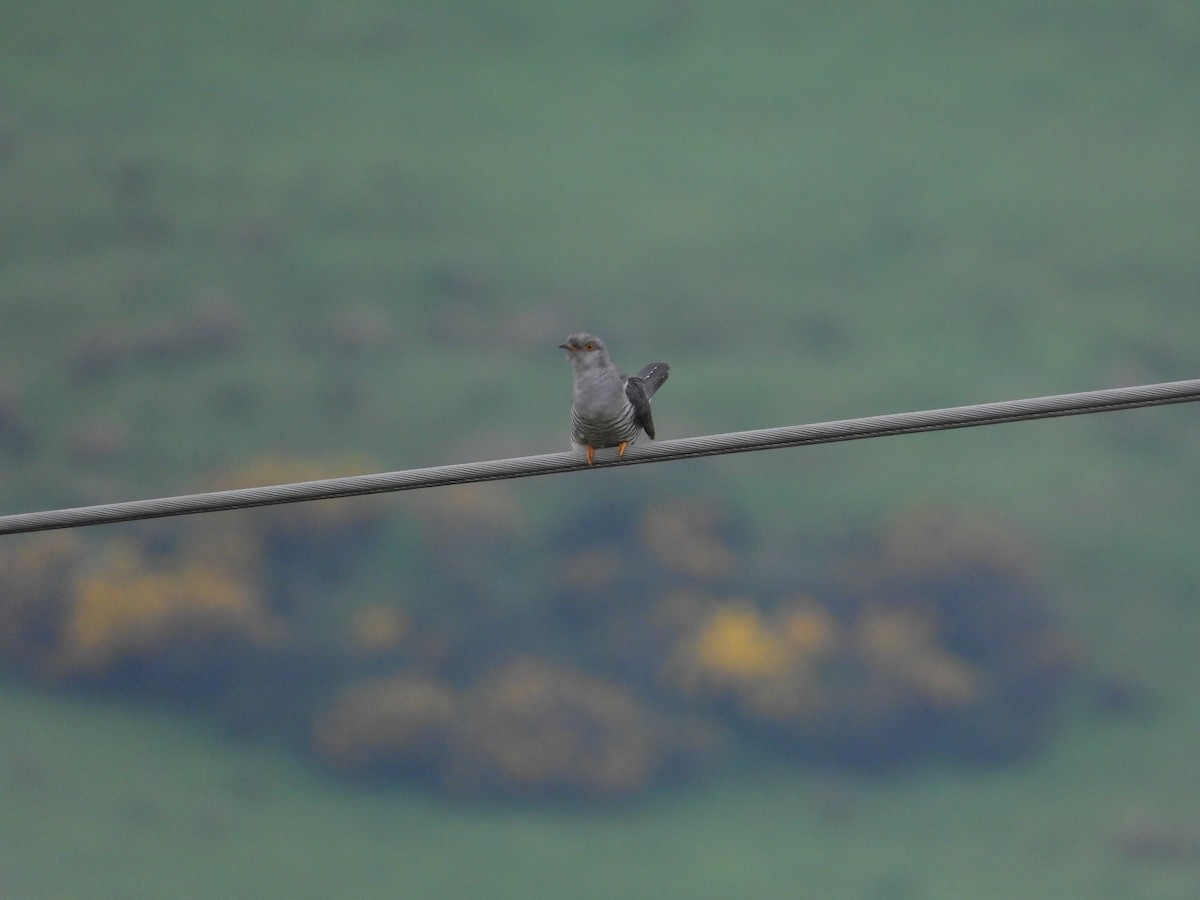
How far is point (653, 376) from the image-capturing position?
1385cm

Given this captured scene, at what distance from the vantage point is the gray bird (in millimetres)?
12352

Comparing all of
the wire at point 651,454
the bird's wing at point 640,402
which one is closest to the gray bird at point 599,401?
the bird's wing at point 640,402

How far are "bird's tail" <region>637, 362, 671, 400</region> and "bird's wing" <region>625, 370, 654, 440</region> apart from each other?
13 cm

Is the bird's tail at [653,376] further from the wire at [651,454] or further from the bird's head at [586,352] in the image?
the wire at [651,454]

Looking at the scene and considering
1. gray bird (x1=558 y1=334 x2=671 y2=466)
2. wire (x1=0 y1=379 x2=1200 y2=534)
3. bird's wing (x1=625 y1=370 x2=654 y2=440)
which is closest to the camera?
wire (x1=0 y1=379 x2=1200 y2=534)

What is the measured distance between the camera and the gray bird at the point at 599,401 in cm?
1235

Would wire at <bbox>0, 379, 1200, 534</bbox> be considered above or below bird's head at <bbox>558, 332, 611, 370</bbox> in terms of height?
below

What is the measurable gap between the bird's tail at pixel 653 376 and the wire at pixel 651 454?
322cm

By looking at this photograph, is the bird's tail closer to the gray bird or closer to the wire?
the gray bird

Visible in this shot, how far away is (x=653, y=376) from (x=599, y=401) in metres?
1.58

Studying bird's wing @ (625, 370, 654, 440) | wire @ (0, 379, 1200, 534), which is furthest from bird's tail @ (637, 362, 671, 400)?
wire @ (0, 379, 1200, 534)

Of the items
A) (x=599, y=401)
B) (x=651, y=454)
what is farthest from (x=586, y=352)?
(x=651, y=454)

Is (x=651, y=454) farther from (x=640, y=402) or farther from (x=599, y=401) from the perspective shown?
(x=640, y=402)

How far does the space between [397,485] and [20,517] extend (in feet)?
7.93
